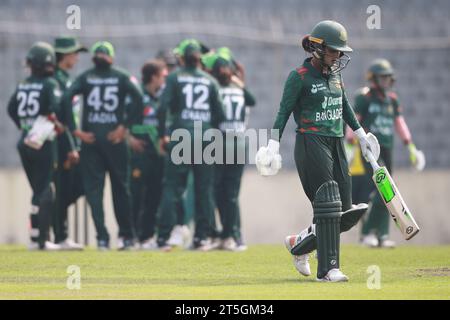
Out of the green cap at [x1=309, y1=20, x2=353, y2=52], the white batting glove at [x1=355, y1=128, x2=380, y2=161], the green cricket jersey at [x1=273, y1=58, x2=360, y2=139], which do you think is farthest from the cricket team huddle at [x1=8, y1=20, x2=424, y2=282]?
the green cap at [x1=309, y1=20, x2=353, y2=52]

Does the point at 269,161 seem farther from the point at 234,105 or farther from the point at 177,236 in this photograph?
the point at 177,236

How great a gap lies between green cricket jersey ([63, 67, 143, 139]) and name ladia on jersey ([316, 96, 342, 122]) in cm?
440

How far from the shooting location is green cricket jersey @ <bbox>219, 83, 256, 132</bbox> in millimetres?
15102

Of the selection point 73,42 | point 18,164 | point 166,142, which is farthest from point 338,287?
point 18,164

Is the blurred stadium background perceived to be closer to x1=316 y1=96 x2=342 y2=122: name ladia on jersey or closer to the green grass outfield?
the green grass outfield

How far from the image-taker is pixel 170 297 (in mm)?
9484

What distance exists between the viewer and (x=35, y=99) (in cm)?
1481

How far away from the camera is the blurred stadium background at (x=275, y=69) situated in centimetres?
1784

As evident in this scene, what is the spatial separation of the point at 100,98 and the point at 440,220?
5528 millimetres

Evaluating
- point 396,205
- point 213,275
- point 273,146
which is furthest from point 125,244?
point 396,205

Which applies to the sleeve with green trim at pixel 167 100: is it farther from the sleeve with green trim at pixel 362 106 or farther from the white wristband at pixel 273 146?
the white wristband at pixel 273 146

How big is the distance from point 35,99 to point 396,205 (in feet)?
17.6

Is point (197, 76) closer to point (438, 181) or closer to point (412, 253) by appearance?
point (412, 253)

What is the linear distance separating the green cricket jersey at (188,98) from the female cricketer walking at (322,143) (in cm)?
386
